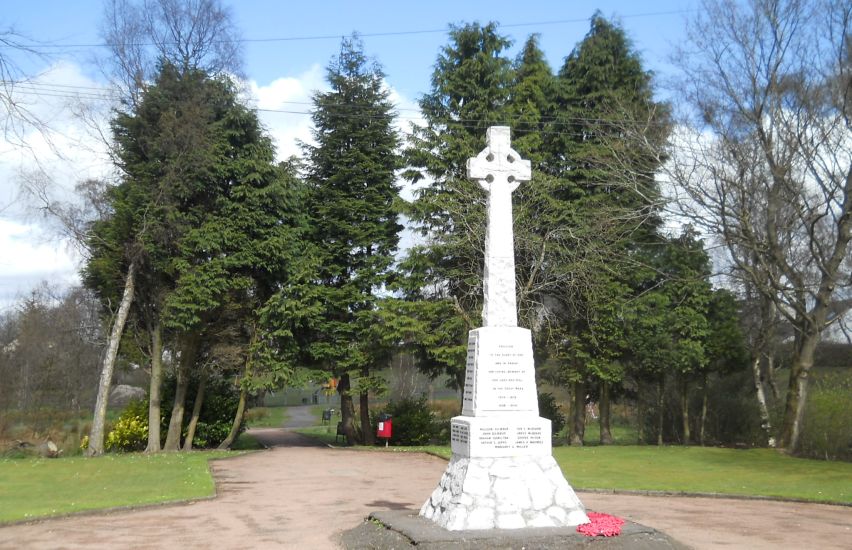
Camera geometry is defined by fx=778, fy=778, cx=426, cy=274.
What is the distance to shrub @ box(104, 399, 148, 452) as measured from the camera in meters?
27.3

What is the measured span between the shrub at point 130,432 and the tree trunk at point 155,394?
4.22ft

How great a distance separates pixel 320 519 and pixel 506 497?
12.5 feet

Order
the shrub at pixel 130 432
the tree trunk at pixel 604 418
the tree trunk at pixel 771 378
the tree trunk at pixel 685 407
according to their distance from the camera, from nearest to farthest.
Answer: the shrub at pixel 130 432, the tree trunk at pixel 685 407, the tree trunk at pixel 604 418, the tree trunk at pixel 771 378

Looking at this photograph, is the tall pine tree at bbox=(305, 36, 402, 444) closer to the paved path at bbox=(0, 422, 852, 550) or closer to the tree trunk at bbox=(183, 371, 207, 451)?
the tree trunk at bbox=(183, 371, 207, 451)

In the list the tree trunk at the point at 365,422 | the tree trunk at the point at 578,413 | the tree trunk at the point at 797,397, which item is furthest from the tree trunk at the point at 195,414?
the tree trunk at the point at 797,397

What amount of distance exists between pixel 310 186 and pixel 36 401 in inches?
894

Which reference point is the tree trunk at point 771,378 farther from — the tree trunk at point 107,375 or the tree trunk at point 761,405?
the tree trunk at point 107,375

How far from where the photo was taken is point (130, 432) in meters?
27.3

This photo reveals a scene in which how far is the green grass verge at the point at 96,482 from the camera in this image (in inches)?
526

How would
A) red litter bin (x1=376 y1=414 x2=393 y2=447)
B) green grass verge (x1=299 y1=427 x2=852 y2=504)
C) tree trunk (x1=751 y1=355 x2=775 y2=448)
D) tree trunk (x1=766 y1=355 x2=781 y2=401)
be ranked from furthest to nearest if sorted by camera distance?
1. tree trunk (x1=766 y1=355 x2=781 y2=401)
2. red litter bin (x1=376 y1=414 x2=393 y2=447)
3. tree trunk (x1=751 y1=355 x2=775 y2=448)
4. green grass verge (x1=299 y1=427 x2=852 y2=504)

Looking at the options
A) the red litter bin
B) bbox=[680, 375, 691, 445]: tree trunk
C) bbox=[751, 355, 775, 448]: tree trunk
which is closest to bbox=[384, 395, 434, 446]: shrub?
the red litter bin

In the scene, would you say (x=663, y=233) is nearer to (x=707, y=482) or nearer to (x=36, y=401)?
(x=707, y=482)

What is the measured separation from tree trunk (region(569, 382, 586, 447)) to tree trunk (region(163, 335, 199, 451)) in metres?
14.1

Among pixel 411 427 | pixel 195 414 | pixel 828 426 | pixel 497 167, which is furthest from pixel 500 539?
pixel 411 427
